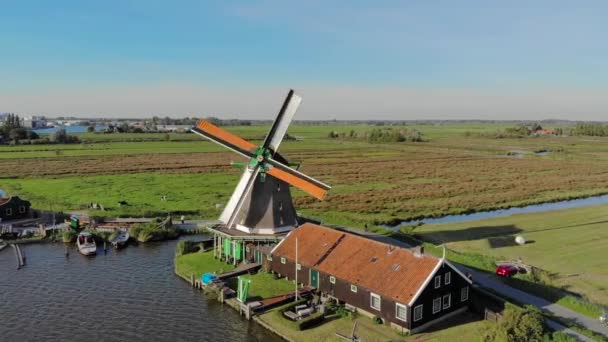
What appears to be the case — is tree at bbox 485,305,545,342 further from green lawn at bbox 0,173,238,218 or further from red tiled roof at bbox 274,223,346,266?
green lawn at bbox 0,173,238,218

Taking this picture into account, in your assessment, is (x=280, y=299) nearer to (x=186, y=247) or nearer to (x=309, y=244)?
(x=309, y=244)

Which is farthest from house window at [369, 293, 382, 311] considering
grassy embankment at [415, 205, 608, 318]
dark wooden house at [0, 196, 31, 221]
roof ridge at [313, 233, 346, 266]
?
dark wooden house at [0, 196, 31, 221]

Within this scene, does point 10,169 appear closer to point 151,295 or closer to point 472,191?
point 151,295

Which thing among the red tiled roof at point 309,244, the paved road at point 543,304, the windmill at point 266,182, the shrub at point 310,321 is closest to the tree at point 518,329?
the paved road at point 543,304

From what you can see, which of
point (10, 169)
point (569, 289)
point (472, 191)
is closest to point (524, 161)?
point (472, 191)

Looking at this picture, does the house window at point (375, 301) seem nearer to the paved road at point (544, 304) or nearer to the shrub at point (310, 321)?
the shrub at point (310, 321)

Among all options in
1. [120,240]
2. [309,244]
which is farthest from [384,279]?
[120,240]

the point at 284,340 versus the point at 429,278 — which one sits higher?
the point at 429,278
